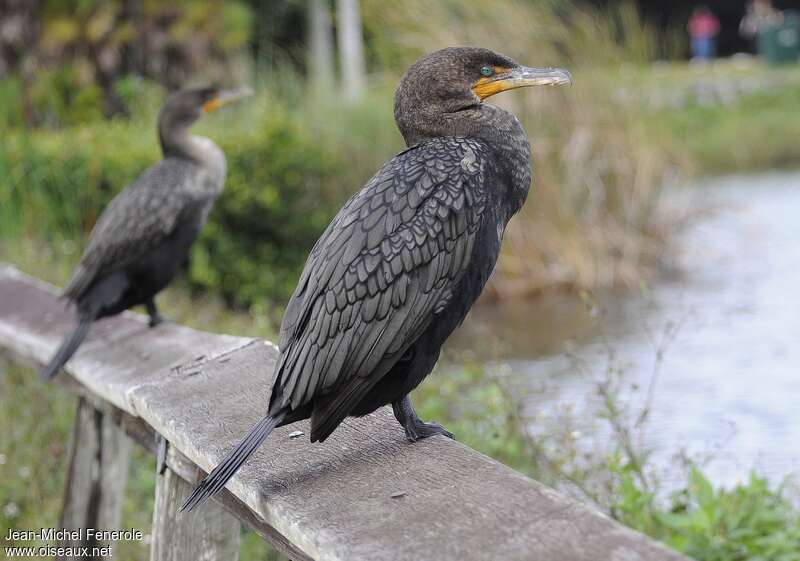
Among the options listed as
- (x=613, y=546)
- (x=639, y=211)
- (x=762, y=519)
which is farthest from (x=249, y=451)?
(x=639, y=211)

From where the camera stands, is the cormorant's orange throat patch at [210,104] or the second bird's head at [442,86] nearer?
the second bird's head at [442,86]

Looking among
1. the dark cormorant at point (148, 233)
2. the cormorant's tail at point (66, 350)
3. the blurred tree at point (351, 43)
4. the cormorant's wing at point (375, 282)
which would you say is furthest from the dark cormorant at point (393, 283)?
the blurred tree at point (351, 43)

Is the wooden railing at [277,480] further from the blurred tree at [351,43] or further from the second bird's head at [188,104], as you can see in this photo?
the blurred tree at [351,43]

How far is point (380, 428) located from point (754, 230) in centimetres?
747

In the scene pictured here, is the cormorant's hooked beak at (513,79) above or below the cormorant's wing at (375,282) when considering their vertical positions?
above

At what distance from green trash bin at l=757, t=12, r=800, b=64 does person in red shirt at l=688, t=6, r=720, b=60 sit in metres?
1.19

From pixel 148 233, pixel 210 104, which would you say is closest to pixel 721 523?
pixel 148 233

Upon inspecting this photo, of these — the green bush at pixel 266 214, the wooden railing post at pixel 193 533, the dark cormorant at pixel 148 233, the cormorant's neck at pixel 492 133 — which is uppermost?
the cormorant's neck at pixel 492 133

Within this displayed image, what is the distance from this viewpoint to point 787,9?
2672 centimetres

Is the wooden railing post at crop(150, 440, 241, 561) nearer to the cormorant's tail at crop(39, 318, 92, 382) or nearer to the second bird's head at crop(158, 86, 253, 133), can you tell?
the cormorant's tail at crop(39, 318, 92, 382)

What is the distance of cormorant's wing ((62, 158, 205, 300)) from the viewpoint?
392cm

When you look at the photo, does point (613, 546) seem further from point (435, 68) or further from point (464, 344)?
point (464, 344)

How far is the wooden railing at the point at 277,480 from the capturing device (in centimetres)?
161

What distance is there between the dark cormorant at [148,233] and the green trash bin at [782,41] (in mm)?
19202
